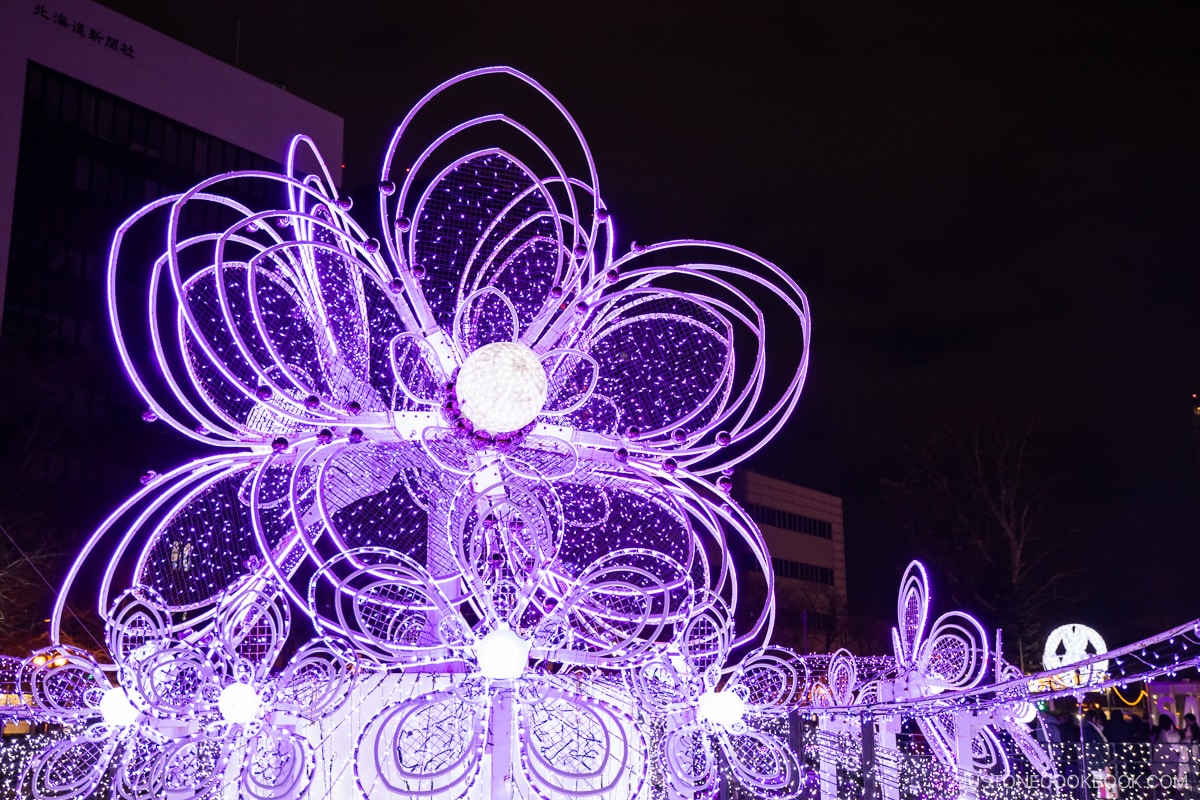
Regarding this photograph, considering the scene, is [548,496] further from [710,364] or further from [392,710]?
[392,710]

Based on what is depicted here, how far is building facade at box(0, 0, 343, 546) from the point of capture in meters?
38.0

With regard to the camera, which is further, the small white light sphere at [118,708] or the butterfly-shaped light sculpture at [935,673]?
the butterfly-shaped light sculpture at [935,673]

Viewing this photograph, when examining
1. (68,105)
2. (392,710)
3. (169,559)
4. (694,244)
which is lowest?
(392,710)

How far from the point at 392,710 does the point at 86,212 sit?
121 ft

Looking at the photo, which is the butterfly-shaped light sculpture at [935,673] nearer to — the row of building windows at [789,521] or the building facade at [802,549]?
the building facade at [802,549]

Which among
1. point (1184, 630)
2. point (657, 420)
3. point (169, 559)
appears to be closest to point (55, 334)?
point (169, 559)

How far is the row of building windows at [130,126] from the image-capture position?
130ft

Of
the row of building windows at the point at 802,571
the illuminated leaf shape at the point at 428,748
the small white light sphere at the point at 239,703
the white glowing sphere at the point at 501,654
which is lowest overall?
the illuminated leaf shape at the point at 428,748

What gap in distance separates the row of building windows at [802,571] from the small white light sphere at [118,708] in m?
45.9

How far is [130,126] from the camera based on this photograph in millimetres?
41656

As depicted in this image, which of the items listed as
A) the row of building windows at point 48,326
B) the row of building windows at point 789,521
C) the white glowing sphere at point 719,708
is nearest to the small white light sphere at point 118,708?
the white glowing sphere at point 719,708

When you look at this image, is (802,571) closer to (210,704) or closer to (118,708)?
(118,708)

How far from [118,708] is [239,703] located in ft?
6.43

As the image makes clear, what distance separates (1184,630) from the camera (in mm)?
6609
